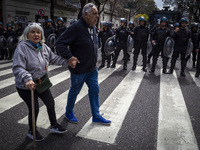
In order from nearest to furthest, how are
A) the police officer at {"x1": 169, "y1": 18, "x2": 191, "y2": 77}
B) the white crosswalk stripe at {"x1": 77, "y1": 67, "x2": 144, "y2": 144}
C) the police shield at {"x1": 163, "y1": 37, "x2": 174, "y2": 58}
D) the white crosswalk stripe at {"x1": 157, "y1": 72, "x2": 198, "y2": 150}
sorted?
the white crosswalk stripe at {"x1": 157, "y1": 72, "x2": 198, "y2": 150} → the white crosswalk stripe at {"x1": 77, "y1": 67, "x2": 144, "y2": 144} → the police officer at {"x1": 169, "y1": 18, "x2": 191, "y2": 77} → the police shield at {"x1": 163, "y1": 37, "x2": 174, "y2": 58}

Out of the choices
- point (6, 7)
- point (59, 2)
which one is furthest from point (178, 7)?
point (6, 7)

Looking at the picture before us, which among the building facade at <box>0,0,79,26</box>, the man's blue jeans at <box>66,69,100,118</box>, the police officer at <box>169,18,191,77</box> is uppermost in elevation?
the building facade at <box>0,0,79,26</box>

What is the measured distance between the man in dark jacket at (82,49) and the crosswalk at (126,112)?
53cm

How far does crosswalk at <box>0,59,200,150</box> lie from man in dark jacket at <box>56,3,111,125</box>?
21.0 inches

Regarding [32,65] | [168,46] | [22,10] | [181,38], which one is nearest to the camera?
[32,65]

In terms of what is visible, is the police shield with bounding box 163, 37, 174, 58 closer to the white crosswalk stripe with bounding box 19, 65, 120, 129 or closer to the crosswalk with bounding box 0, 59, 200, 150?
the crosswalk with bounding box 0, 59, 200, 150

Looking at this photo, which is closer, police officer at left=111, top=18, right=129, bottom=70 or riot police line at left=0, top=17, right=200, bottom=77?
riot police line at left=0, top=17, right=200, bottom=77

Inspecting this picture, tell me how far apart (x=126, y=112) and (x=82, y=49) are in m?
1.68

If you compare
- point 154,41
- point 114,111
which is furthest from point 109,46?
point 114,111

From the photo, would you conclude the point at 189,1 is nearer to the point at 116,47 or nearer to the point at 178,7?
the point at 178,7

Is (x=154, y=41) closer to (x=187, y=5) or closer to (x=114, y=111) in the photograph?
(x=114, y=111)

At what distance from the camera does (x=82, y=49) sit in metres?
2.65

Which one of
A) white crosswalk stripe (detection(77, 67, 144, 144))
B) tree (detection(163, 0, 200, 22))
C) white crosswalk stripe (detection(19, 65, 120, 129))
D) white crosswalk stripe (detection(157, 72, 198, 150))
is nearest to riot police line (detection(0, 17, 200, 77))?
white crosswalk stripe (detection(77, 67, 144, 144))

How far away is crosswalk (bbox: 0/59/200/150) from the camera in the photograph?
2.69 m
